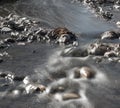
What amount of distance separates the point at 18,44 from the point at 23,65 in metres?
1.60

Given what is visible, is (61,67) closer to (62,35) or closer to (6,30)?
(62,35)

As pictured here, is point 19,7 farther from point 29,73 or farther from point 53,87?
point 53,87

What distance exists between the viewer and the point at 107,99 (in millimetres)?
7570

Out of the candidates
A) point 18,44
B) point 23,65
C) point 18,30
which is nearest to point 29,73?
point 23,65

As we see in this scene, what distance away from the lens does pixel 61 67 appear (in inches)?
363

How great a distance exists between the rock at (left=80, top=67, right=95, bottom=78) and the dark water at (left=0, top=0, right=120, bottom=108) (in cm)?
16

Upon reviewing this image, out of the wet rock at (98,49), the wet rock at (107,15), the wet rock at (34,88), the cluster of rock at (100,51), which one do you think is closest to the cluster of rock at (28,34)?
the cluster of rock at (100,51)

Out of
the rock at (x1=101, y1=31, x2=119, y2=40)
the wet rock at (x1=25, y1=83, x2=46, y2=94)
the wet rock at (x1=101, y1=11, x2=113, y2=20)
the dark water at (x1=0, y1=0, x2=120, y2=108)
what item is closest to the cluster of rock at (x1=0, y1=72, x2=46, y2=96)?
the wet rock at (x1=25, y1=83, x2=46, y2=94)

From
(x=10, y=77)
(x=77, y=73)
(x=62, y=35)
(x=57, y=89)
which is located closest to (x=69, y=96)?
(x=57, y=89)

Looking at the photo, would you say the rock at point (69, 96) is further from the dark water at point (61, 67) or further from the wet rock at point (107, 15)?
the wet rock at point (107, 15)

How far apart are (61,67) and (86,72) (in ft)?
2.71

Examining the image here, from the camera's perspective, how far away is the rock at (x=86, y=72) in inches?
338

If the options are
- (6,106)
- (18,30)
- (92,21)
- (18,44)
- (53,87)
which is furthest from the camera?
(92,21)

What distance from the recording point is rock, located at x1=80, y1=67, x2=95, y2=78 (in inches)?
338
